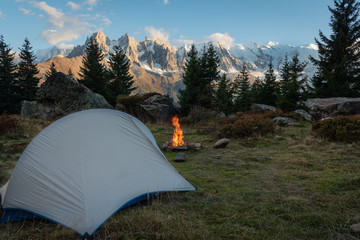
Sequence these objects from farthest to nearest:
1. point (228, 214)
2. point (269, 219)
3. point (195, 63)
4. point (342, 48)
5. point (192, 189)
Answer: point (195, 63)
point (342, 48)
point (192, 189)
point (228, 214)
point (269, 219)

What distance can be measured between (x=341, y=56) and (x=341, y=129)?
12.5 metres

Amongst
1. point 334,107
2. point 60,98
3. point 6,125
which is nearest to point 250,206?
point 334,107

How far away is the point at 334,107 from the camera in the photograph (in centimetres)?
1066

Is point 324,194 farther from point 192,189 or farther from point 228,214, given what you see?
point 192,189

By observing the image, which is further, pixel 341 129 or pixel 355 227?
pixel 341 129

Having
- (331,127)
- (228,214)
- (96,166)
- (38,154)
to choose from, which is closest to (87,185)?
(96,166)

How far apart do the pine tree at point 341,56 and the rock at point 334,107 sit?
13.9ft

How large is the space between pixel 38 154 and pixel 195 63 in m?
20.7

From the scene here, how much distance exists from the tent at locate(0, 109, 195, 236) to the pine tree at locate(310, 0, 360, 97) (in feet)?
54.0

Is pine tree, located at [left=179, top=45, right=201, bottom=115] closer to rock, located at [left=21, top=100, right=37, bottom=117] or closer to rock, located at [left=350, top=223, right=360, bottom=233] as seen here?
rock, located at [left=21, top=100, right=37, bottom=117]

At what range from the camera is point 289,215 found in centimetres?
270

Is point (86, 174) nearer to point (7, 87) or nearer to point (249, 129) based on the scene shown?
point (249, 129)

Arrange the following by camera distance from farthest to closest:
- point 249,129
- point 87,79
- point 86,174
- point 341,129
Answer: point 87,79
point 249,129
point 341,129
point 86,174

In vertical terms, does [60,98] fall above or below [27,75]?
below
